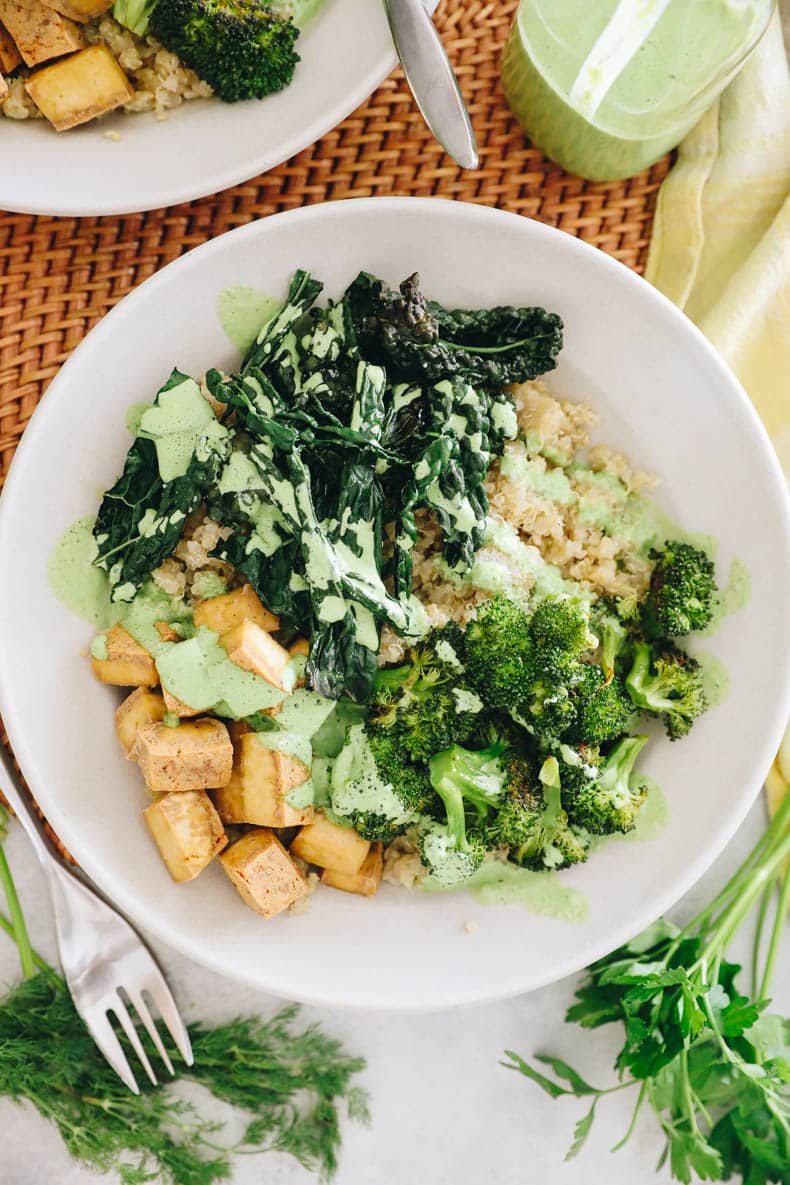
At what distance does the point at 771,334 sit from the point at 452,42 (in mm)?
1144

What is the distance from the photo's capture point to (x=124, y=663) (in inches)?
88.7

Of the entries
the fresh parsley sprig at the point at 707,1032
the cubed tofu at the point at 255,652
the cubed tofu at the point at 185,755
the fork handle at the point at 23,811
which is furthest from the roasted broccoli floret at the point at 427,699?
the fork handle at the point at 23,811

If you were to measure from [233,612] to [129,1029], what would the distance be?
133 centimetres

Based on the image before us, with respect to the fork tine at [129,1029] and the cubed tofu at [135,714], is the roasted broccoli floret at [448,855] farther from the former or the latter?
the fork tine at [129,1029]

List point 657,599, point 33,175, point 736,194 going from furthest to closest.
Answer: point 736,194 < point 657,599 < point 33,175

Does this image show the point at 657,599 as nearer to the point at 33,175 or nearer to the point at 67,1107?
the point at 33,175

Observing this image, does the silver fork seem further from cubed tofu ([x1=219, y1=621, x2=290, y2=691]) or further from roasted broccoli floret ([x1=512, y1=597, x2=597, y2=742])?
roasted broccoli floret ([x1=512, y1=597, x2=597, y2=742])

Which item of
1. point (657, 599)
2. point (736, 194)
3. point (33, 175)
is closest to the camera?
point (33, 175)

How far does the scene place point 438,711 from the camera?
2246 millimetres

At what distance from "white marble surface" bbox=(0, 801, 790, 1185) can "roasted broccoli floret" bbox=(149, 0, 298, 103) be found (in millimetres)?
2378

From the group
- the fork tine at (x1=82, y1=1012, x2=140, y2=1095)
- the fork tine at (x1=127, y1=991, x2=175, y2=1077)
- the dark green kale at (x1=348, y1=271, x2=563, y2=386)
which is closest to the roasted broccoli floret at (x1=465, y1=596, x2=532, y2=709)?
the dark green kale at (x1=348, y1=271, x2=563, y2=386)

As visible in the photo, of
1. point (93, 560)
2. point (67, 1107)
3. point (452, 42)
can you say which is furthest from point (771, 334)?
point (67, 1107)

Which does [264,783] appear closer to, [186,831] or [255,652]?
[186,831]

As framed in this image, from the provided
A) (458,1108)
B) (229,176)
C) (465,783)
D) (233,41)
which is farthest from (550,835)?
(233,41)
